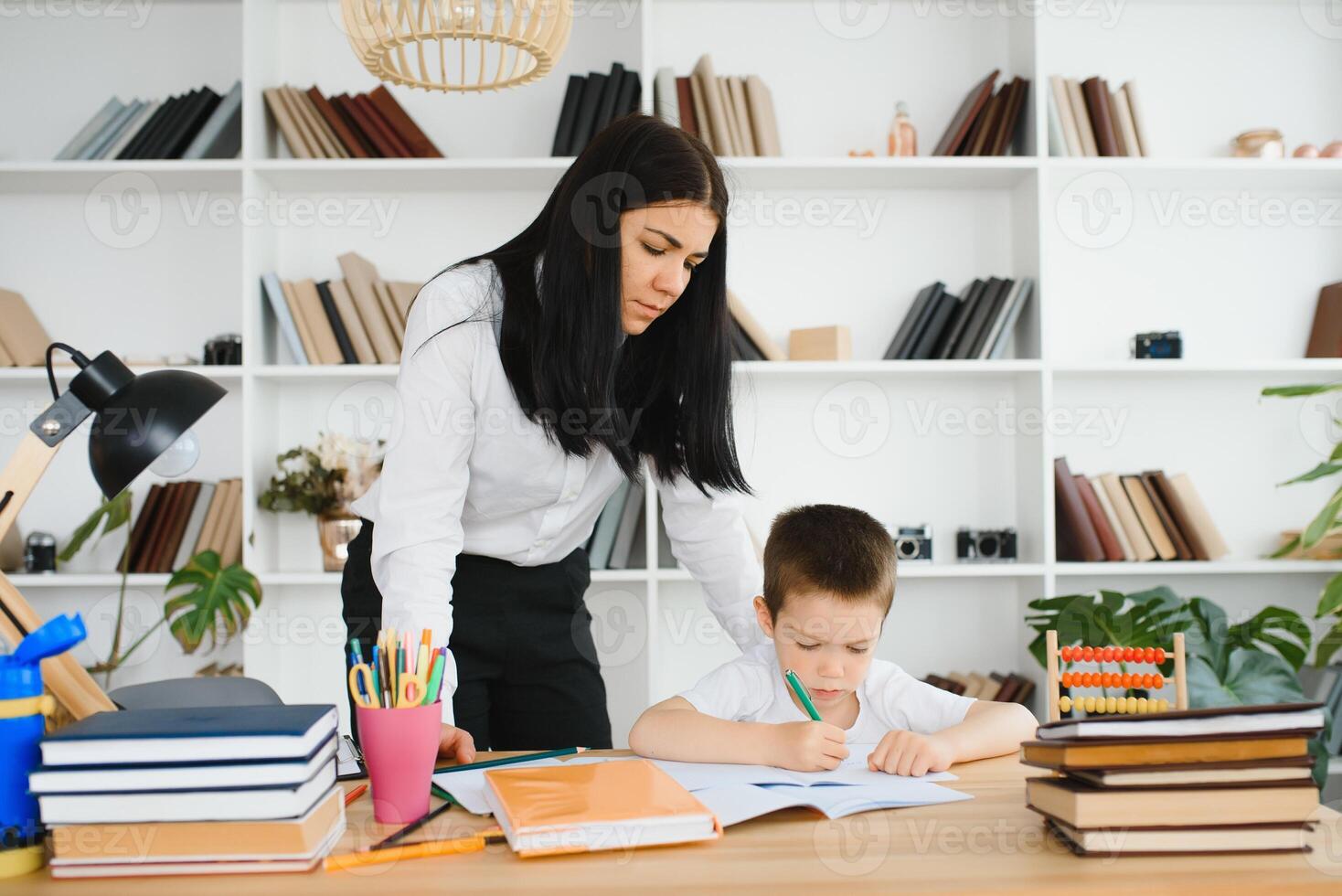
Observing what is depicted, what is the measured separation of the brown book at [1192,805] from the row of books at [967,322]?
2160mm

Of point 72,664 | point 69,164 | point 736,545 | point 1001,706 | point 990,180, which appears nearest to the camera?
point 72,664

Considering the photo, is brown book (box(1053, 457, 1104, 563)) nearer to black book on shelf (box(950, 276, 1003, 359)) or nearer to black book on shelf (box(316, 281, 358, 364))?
black book on shelf (box(950, 276, 1003, 359))

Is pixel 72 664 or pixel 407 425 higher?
pixel 407 425

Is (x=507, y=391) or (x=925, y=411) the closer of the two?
(x=507, y=391)

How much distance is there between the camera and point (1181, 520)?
9.71ft

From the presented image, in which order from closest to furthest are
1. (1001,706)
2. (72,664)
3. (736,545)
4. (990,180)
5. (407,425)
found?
(72,664)
(1001,706)
(407,425)
(736,545)
(990,180)

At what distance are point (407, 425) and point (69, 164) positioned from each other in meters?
2.07

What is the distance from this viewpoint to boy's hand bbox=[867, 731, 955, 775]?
1.12m

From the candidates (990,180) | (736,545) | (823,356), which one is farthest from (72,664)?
(990,180)

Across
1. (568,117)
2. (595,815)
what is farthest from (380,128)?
(595,815)

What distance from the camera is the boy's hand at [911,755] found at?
112 centimetres

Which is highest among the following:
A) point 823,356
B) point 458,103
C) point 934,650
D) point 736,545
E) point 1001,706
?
point 458,103

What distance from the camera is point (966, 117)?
2.95 m

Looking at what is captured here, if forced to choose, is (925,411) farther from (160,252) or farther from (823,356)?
(160,252)
